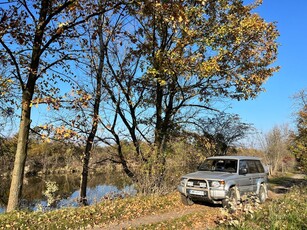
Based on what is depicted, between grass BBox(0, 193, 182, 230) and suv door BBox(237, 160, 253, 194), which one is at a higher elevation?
suv door BBox(237, 160, 253, 194)

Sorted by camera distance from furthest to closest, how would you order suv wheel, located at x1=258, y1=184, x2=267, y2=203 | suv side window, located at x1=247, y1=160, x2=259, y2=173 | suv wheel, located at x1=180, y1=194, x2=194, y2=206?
suv wheel, located at x1=258, y1=184, x2=267, y2=203, suv side window, located at x1=247, y1=160, x2=259, y2=173, suv wheel, located at x1=180, y1=194, x2=194, y2=206

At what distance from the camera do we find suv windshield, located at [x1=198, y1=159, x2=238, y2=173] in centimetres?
1154

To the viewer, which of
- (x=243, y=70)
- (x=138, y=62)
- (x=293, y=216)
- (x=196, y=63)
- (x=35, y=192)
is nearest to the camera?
(x=293, y=216)

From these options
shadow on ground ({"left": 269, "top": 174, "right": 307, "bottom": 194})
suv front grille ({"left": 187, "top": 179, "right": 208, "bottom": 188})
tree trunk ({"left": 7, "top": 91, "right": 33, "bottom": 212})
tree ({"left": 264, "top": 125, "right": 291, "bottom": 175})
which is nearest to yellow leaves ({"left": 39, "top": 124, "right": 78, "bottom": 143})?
tree trunk ({"left": 7, "top": 91, "right": 33, "bottom": 212})

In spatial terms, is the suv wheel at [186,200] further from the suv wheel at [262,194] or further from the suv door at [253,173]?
the suv wheel at [262,194]

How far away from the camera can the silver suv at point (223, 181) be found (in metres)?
10.3

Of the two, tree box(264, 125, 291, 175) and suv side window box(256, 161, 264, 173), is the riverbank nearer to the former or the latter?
suv side window box(256, 161, 264, 173)

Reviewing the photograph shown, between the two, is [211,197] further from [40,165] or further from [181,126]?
[40,165]

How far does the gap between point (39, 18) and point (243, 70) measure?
9.65 metres

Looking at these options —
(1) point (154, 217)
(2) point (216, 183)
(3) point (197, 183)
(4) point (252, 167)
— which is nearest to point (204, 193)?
(3) point (197, 183)

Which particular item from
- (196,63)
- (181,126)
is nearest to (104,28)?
(196,63)

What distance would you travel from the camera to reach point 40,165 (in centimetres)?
4325

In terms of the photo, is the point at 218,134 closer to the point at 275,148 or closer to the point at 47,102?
the point at 47,102

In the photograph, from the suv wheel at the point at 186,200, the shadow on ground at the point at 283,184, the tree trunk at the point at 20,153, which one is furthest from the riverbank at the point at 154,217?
the shadow on ground at the point at 283,184
